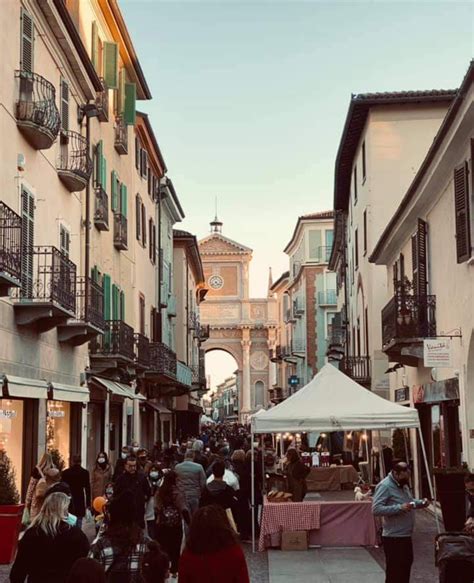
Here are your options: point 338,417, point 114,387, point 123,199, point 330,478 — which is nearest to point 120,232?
point 123,199

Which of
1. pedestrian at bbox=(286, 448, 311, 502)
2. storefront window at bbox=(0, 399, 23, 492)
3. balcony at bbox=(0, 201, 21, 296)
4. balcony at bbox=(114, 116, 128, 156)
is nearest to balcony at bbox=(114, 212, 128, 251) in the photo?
balcony at bbox=(114, 116, 128, 156)

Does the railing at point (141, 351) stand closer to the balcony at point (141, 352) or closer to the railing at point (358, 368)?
the balcony at point (141, 352)

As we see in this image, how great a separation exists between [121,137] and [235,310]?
67.0 metres

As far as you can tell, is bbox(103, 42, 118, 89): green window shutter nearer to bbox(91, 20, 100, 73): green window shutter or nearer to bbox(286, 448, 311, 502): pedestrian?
bbox(91, 20, 100, 73): green window shutter

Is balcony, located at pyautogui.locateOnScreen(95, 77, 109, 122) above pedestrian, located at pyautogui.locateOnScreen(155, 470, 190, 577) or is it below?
above

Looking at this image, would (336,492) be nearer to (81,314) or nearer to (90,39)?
(81,314)

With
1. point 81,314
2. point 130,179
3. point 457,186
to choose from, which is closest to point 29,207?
point 81,314

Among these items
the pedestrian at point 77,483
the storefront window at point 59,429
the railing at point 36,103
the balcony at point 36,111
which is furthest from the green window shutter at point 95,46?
the pedestrian at point 77,483

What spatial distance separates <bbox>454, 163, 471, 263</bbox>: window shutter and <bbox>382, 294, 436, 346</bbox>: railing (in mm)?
3546

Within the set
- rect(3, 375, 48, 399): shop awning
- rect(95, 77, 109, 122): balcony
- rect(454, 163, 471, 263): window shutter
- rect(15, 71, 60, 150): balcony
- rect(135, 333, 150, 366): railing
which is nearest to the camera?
rect(3, 375, 48, 399): shop awning

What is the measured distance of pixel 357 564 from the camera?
14.1 meters

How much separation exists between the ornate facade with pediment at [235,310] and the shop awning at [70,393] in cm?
7230

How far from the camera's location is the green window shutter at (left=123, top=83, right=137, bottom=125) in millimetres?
29281

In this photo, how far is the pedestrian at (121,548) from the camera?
651 centimetres
